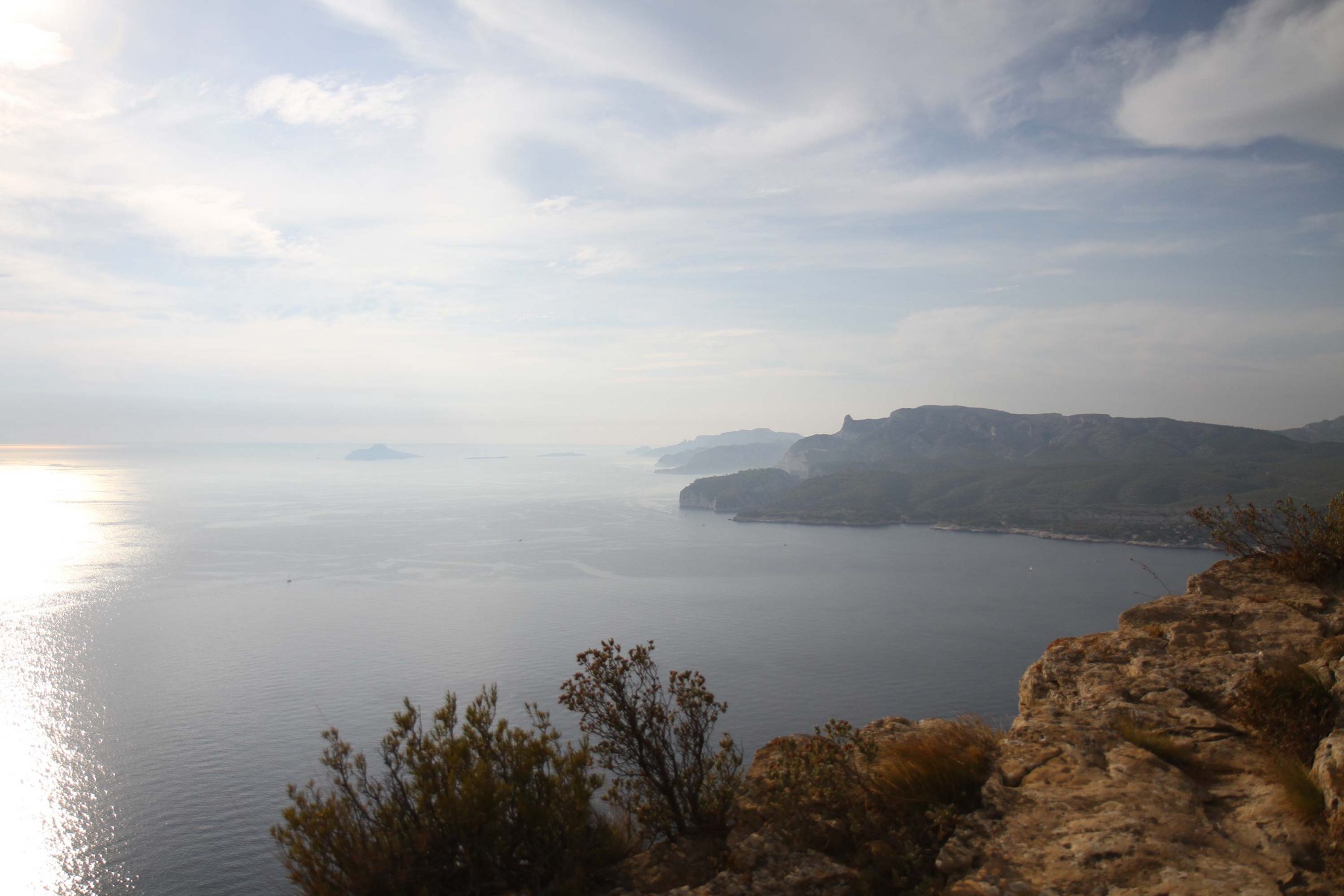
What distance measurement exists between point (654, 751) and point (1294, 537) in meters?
8.54

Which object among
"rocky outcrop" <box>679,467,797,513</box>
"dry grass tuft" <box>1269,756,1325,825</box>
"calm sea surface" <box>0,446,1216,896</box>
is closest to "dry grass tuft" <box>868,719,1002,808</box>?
"dry grass tuft" <box>1269,756,1325,825</box>

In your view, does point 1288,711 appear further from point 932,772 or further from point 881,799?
point 881,799

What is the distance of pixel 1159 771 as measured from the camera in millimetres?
5914

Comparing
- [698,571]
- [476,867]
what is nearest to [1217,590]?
[476,867]

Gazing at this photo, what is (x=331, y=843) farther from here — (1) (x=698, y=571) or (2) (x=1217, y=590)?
(1) (x=698, y=571)

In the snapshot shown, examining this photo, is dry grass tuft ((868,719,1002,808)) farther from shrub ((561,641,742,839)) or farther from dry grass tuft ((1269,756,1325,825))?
dry grass tuft ((1269,756,1325,825))

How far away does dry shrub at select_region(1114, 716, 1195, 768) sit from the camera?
20.1 feet

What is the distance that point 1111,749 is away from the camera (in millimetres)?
6367

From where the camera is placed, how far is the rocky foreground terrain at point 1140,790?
4.79 meters

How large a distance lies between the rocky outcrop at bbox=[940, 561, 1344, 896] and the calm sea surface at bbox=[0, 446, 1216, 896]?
56.2 ft

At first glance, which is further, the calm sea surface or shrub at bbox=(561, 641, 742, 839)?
the calm sea surface

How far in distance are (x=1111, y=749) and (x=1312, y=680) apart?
1727 millimetres

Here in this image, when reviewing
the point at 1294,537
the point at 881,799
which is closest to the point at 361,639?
the point at 881,799

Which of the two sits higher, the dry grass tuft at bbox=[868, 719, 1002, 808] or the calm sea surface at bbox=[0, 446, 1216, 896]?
the dry grass tuft at bbox=[868, 719, 1002, 808]
